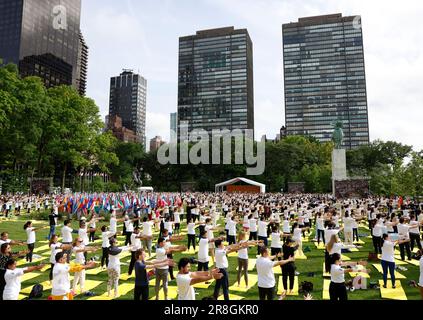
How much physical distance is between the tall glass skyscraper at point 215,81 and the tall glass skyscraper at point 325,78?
17.5 metres

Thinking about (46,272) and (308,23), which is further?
(308,23)

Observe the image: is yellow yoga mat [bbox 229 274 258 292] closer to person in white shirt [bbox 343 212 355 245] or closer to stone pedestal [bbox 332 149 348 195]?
person in white shirt [bbox 343 212 355 245]

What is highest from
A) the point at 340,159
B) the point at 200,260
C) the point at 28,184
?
the point at 340,159

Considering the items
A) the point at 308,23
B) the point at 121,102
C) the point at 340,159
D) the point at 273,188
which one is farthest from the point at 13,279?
the point at 121,102

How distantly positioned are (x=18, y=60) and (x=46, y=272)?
92.2m

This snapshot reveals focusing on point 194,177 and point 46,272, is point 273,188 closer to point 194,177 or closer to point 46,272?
point 194,177

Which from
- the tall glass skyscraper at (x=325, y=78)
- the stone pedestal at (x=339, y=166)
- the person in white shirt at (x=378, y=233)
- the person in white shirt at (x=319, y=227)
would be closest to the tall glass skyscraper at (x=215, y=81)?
the tall glass skyscraper at (x=325, y=78)

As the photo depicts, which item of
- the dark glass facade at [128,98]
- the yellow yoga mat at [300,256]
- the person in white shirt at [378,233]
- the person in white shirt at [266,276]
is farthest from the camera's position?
the dark glass facade at [128,98]

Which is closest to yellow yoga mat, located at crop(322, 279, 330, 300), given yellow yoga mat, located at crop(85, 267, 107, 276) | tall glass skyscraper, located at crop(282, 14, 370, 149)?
yellow yoga mat, located at crop(85, 267, 107, 276)

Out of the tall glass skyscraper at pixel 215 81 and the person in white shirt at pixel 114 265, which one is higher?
the tall glass skyscraper at pixel 215 81

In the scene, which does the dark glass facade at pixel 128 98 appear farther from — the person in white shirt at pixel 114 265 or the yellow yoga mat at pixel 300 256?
the person in white shirt at pixel 114 265

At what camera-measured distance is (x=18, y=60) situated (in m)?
84.6

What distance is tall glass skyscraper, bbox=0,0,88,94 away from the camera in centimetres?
8331

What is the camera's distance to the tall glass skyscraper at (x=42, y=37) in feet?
273
